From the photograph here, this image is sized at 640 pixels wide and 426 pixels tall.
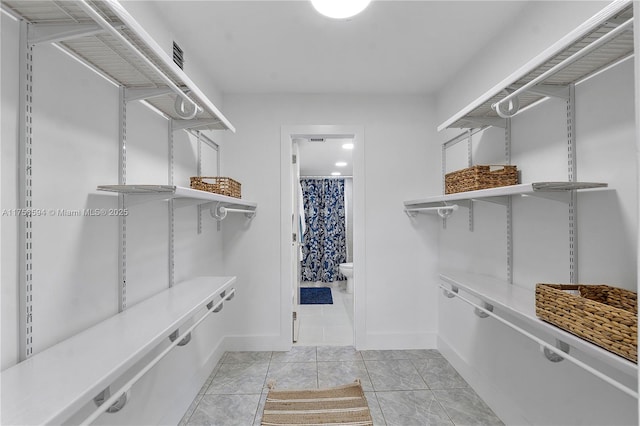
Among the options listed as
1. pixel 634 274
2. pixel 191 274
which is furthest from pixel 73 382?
pixel 634 274

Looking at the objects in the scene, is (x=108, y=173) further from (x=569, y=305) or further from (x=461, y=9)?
(x=461, y=9)

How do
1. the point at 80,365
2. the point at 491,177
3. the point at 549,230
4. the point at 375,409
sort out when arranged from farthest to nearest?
the point at 375,409
the point at 491,177
the point at 549,230
the point at 80,365

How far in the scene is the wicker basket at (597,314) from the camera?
80cm

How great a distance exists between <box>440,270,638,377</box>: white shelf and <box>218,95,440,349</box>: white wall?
801 millimetres

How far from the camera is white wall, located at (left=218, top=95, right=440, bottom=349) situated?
2.72 m

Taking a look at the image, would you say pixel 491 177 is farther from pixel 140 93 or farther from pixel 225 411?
pixel 225 411

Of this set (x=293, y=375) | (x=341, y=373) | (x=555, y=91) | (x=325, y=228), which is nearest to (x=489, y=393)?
(x=341, y=373)

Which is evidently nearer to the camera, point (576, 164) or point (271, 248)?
point (576, 164)

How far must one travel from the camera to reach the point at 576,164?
132 cm

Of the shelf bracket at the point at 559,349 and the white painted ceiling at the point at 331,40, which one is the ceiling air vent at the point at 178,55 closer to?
the white painted ceiling at the point at 331,40

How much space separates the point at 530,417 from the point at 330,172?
4716 millimetres

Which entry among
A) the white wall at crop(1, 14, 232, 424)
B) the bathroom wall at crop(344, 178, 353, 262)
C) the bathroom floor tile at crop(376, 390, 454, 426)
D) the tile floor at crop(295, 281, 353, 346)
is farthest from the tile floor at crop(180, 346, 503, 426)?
the bathroom wall at crop(344, 178, 353, 262)

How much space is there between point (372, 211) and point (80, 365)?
2275 millimetres

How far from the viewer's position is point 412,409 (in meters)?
1.90
